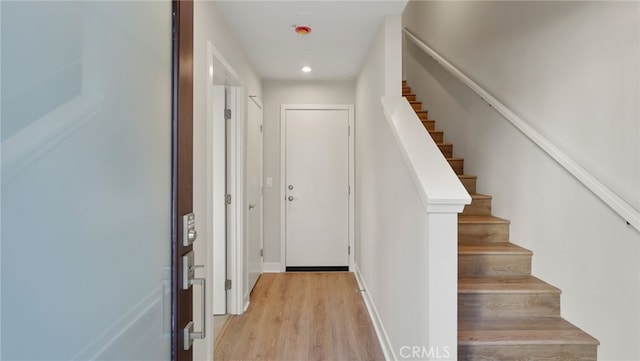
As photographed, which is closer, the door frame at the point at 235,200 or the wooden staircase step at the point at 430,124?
the door frame at the point at 235,200

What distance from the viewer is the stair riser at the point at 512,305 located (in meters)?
1.90

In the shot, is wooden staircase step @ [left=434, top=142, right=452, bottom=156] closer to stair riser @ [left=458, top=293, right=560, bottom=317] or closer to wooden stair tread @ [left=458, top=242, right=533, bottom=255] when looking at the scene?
wooden stair tread @ [left=458, top=242, right=533, bottom=255]

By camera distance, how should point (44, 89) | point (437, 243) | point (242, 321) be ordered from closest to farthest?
point (44, 89)
point (437, 243)
point (242, 321)

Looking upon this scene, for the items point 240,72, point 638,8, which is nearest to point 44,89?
point 638,8

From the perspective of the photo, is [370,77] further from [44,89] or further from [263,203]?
[44,89]

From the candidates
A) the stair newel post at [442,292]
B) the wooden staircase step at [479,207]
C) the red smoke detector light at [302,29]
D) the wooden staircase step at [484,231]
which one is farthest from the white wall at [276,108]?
the stair newel post at [442,292]

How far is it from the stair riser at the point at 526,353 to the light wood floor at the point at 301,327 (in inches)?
25.5

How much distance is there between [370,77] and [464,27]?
1118mm

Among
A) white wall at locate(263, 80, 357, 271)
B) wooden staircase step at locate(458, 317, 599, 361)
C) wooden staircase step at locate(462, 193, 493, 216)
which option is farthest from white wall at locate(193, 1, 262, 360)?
wooden staircase step at locate(462, 193, 493, 216)

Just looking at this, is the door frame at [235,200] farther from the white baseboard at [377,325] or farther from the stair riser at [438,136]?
the stair riser at [438,136]

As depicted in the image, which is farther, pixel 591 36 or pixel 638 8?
pixel 591 36

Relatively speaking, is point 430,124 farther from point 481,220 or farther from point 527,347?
point 527,347

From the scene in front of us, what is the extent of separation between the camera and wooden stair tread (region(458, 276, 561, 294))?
6.26ft

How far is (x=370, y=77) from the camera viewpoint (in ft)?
9.46
